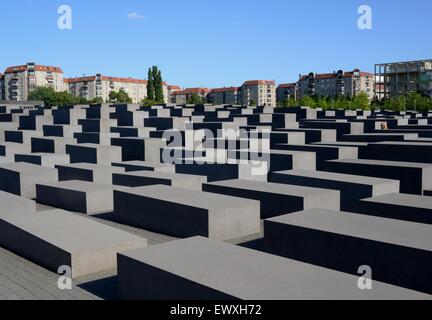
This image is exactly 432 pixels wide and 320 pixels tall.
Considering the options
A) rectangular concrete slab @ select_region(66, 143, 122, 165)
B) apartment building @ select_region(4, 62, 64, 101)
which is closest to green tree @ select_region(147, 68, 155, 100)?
apartment building @ select_region(4, 62, 64, 101)

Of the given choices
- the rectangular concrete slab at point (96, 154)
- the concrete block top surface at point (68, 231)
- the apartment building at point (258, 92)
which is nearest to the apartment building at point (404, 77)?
the apartment building at point (258, 92)

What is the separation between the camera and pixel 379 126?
28.5 m

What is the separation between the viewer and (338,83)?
5531 inches

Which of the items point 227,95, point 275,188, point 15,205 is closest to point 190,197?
point 275,188

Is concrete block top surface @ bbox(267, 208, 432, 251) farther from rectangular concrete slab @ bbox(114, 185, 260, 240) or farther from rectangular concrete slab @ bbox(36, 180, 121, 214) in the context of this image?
rectangular concrete slab @ bbox(36, 180, 121, 214)

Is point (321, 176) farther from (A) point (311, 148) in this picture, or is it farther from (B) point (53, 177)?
(B) point (53, 177)

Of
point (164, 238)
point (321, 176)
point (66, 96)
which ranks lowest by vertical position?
point (164, 238)

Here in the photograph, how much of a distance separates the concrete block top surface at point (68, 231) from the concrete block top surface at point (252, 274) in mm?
1769

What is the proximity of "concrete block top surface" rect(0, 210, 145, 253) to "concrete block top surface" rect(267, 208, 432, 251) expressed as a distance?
3.01m

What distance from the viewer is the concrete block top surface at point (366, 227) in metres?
7.61

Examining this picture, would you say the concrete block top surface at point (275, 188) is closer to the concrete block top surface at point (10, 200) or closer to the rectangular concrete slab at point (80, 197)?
→ the rectangular concrete slab at point (80, 197)

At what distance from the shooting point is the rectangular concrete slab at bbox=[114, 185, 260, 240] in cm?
1034
